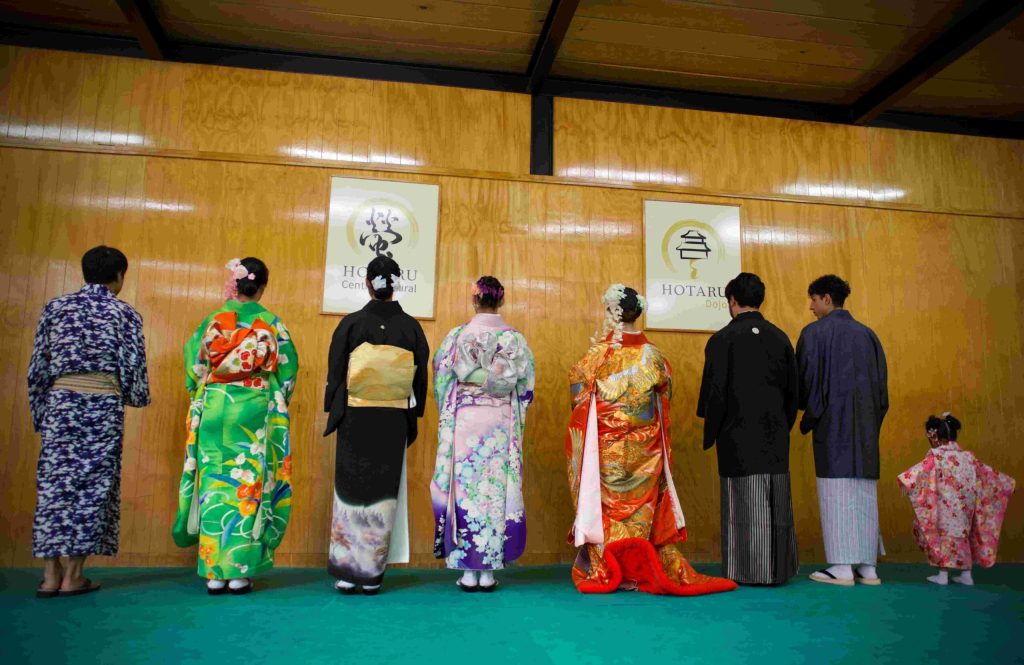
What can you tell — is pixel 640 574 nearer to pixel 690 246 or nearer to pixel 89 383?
pixel 690 246

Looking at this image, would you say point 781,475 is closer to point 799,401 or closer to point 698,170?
point 799,401

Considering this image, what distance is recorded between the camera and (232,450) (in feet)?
11.6

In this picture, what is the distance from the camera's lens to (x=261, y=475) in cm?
357

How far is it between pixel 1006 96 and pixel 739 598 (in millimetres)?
4704

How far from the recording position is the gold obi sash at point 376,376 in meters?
3.73

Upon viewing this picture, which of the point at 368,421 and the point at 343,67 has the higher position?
the point at 343,67

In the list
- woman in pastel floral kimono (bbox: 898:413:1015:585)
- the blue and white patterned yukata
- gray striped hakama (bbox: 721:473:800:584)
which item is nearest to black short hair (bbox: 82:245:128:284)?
the blue and white patterned yukata

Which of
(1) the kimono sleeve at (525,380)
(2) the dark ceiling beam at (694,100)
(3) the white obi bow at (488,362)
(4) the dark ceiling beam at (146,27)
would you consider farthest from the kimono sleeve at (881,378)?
(4) the dark ceiling beam at (146,27)

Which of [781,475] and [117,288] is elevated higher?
[117,288]

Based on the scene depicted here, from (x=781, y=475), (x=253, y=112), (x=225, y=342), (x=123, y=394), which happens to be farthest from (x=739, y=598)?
(x=253, y=112)

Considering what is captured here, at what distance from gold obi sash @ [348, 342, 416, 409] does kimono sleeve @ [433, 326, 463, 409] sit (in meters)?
0.25

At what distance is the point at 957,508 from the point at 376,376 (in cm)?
342

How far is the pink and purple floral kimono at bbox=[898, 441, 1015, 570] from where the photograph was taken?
419 cm

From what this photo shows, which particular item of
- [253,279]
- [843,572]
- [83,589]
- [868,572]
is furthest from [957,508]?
[83,589]
